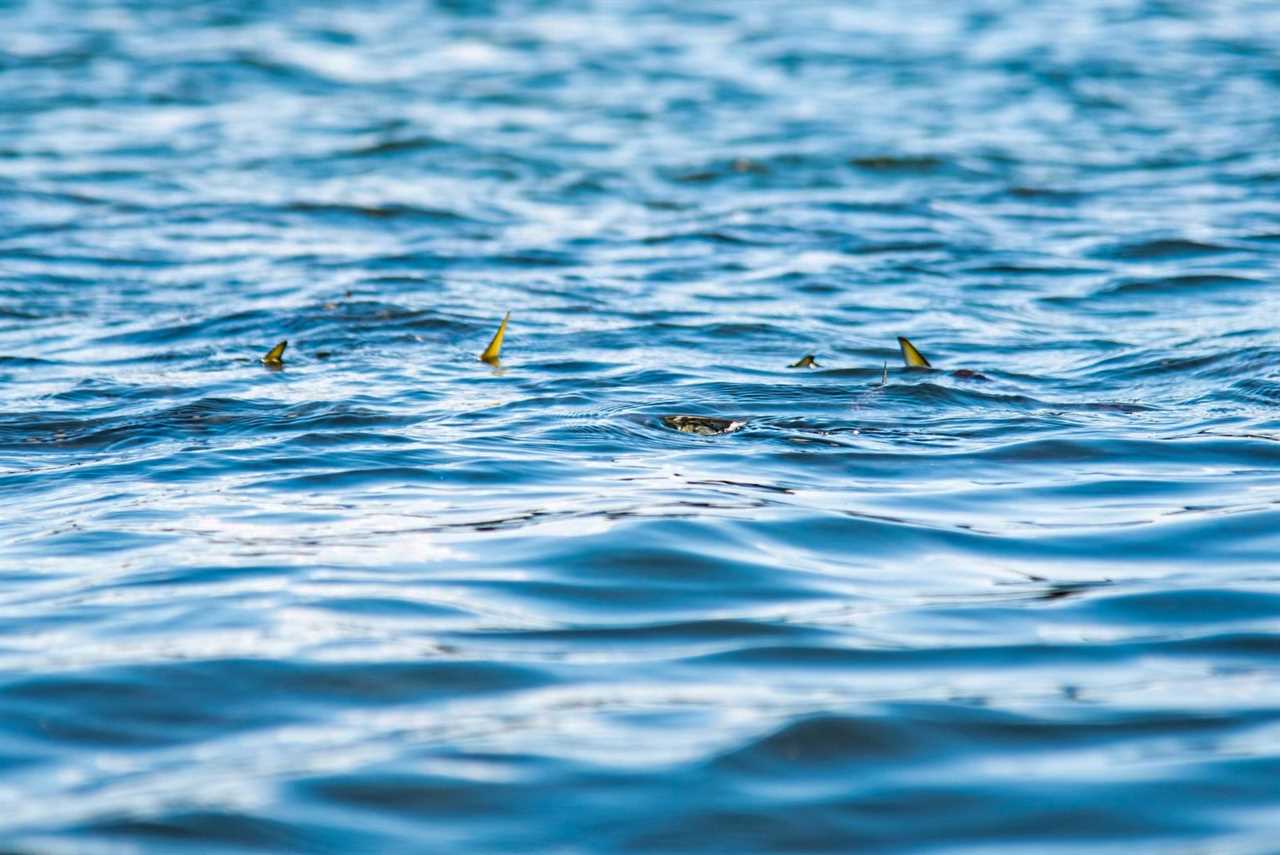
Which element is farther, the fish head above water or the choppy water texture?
the fish head above water

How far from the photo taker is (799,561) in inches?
165

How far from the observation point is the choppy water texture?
9.45ft

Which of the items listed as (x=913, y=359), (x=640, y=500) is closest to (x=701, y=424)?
(x=640, y=500)

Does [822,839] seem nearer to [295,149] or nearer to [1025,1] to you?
[295,149]

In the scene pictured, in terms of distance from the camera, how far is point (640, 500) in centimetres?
471

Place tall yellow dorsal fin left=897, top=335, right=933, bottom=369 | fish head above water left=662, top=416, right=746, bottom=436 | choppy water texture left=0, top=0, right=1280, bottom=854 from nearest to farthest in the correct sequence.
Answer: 1. choppy water texture left=0, top=0, right=1280, bottom=854
2. fish head above water left=662, top=416, right=746, bottom=436
3. tall yellow dorsal fin left=897, top=335, right=933, bottom=369

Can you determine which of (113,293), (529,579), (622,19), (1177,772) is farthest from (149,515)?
(622,19)

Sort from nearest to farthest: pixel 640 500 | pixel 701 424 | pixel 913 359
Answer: pixel 640 500, pixel 701 424, pixel 913 359

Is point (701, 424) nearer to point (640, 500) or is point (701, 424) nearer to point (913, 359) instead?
point (640, 500)

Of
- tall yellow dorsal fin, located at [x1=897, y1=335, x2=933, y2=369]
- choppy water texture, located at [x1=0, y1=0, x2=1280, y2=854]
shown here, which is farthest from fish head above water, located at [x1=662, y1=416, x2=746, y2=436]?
tall yellow dorsal fin, located at [x1=897, y1=335, x2=933, y2=369]

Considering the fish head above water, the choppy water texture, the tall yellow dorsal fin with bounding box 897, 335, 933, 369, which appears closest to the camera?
the choppy water texture

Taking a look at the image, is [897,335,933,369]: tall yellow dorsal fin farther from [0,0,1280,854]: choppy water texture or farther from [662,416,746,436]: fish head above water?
[662,416,746,436]: fish head above water

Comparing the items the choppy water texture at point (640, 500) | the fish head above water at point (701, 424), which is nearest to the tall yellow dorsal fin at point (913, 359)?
the choppy water texture at point (640, 500)

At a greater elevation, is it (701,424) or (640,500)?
(640,500)
